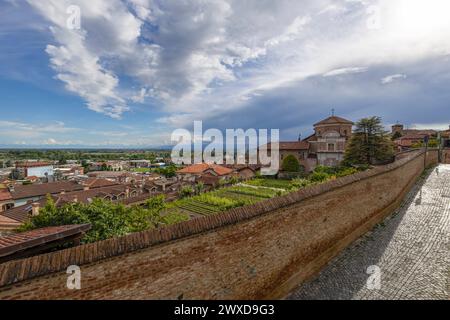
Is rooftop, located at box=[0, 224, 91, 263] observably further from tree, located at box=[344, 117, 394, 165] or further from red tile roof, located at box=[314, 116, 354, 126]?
red tile roof, located at box=[314, 116, 354, 126]

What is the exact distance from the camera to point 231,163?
67125 mm

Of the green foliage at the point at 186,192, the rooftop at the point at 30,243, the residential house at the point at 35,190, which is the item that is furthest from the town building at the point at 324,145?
the residential house at the point at 35,190

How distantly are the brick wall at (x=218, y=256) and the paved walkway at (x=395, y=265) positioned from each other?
0.51 metres

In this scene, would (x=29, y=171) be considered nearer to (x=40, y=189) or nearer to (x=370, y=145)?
(x=40, y=189)

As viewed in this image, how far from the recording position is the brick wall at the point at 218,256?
330 cm

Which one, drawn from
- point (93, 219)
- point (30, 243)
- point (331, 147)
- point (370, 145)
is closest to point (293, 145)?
point (331, 147)

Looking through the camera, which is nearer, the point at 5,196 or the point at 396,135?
the point at 5,196

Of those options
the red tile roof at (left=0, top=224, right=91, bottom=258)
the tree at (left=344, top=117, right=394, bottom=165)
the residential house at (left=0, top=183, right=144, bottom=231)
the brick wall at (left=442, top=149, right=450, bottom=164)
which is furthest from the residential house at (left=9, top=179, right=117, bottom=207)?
the brick wall at (left=442, top=149, right=450, bottom=164)

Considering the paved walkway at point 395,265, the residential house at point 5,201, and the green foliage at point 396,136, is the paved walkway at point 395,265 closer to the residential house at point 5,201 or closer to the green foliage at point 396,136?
the residential house at point 5,201

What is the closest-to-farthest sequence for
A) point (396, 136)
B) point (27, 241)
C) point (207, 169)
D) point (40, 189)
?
point (27, 241)
point (40, 189)
point (207, 169)
point (396, 136)

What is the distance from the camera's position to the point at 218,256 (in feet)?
16.7

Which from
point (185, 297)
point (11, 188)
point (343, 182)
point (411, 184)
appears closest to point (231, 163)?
point (11, 188)

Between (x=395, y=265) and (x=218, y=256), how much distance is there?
6467mm

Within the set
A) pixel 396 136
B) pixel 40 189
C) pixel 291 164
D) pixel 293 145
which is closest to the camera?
pixel 40 189
